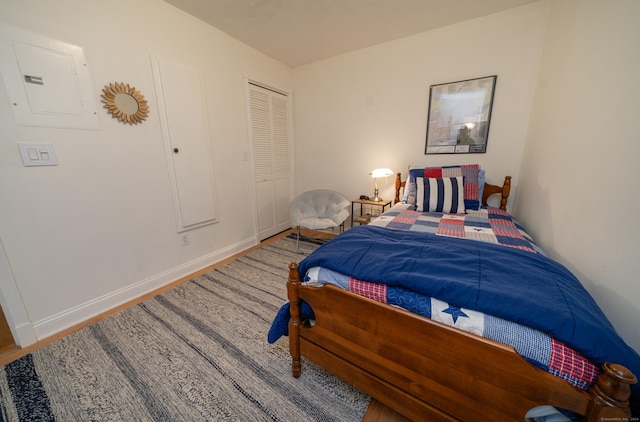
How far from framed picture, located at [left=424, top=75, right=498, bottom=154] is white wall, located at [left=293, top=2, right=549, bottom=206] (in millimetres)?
66

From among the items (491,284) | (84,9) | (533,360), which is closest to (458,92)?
(491,284)

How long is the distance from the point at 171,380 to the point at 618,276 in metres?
2.27

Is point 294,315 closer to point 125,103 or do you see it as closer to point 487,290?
point 487,290

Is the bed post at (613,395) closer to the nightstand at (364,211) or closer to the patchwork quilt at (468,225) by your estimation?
the patchwork quilt at (468,225)

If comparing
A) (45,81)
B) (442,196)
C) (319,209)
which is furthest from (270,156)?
(442,196)

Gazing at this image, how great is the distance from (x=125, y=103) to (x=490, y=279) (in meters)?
2.71

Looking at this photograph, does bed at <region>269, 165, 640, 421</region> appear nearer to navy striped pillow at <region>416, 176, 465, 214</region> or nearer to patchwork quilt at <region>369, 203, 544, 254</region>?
patchwork quilt at <region>369, 203, 544, 254</region>

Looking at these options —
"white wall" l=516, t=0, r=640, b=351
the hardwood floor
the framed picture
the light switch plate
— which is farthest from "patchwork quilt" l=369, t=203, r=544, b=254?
the light switch plate

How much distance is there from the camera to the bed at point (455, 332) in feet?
2.21

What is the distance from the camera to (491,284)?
88 centimetres

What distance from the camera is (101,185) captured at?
5.86 feet

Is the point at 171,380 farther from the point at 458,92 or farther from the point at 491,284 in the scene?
the point at 458,92

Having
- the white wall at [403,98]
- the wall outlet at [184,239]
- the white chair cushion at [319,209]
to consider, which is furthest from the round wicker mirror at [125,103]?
the white wall at [403,98]

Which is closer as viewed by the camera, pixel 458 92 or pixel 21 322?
pixel 21 322
